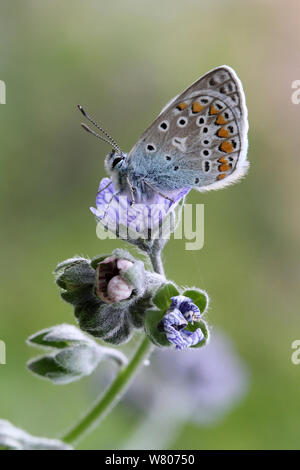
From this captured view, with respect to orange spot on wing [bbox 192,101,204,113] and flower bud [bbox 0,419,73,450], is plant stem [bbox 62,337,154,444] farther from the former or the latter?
orange spot on wing [bbox 192,101,204,113]

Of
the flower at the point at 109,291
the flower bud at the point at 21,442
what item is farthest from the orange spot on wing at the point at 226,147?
the flower bud at the point at 21,442

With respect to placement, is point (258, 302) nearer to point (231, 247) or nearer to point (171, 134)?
point (231, 247)

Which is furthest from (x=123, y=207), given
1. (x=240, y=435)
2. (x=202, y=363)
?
(x=240, y=435)

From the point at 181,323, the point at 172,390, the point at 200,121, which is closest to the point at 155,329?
the point at 181,323

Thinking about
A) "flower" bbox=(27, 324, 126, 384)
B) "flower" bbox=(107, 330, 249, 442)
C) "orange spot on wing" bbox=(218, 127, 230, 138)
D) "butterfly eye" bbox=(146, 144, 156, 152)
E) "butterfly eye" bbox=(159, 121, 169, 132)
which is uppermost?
"butterfly eye" bbox=(159, 121, 169, 132)

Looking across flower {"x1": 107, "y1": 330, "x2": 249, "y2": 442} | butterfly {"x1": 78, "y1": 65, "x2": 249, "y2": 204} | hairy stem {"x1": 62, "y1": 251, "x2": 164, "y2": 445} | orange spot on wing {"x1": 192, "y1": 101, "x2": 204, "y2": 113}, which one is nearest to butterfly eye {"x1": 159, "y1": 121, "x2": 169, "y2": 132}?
butterfly {"x1": 78, "y1": 65, "x2": 249, "y2": 204}

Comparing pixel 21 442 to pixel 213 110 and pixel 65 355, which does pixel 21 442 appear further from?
pixel 213 110
